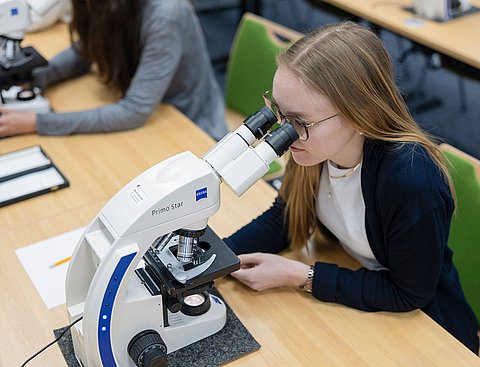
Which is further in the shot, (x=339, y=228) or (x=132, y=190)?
(x=339, y=228)

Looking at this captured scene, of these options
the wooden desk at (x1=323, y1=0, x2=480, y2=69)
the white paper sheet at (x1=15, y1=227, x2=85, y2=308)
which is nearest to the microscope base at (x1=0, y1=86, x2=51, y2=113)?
the white paper sheet at (x1=15, y1=227, x2=85, y2=308)

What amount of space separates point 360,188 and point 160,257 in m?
0.48

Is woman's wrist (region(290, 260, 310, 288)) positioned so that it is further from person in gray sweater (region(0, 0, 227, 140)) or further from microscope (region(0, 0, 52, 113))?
microscope (region(0, 0, 52, 113))

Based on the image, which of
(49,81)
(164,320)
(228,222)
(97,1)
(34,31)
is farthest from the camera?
(34,31)

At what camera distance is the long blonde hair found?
4.02 ft

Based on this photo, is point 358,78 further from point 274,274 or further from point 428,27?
point 428,27

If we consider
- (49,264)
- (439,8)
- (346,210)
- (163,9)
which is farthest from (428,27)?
(49,264)

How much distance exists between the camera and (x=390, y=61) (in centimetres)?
131

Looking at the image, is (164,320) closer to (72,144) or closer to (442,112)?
(72,144)

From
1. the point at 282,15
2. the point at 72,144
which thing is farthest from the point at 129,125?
the point at 282,15

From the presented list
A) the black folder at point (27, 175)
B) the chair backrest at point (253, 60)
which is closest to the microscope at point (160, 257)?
the black folder at point (27, 175)

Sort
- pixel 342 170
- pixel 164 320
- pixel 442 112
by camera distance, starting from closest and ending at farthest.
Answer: pixel 164 320
pixel 342 170
pixel 442 112

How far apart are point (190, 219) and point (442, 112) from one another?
3014 mm

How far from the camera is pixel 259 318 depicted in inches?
54.2
